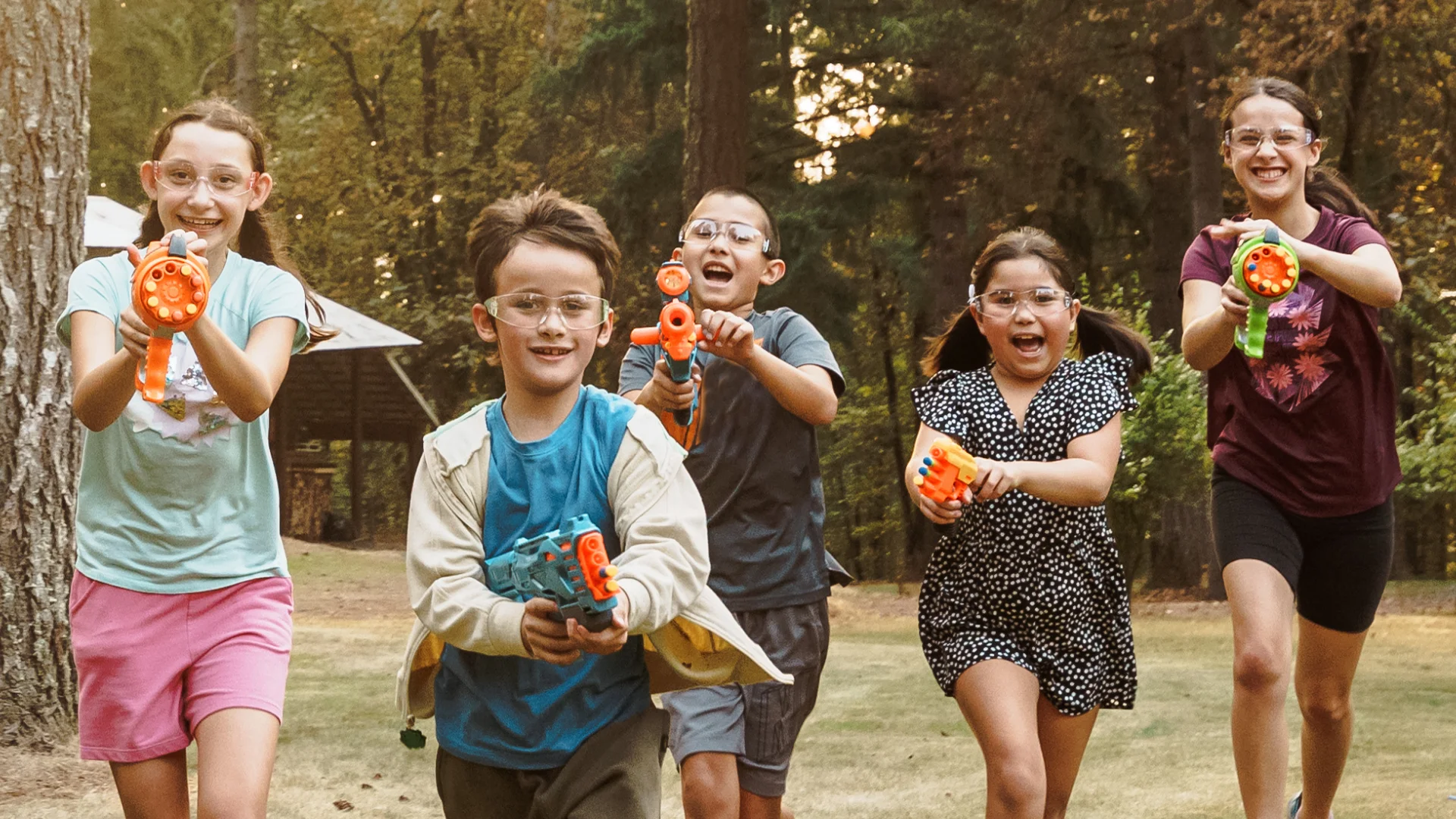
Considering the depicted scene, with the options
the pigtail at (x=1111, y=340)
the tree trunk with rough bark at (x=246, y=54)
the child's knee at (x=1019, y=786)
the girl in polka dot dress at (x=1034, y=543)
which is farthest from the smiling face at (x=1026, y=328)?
the tree trunk with rough bark at (x=246, y=54)

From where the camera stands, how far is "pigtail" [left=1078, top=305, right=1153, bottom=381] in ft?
15.7

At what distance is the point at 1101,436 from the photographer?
4.39 m

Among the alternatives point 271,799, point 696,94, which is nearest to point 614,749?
point 271,799

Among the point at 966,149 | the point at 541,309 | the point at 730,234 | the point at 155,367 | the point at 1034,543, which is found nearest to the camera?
the point at 155,367

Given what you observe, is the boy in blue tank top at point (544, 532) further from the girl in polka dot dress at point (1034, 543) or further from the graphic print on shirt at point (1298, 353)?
the graphic print on shirt at point (1298, 353)

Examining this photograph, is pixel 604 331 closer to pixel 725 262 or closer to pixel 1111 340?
pixel 725 262

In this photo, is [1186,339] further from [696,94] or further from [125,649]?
[696,94]

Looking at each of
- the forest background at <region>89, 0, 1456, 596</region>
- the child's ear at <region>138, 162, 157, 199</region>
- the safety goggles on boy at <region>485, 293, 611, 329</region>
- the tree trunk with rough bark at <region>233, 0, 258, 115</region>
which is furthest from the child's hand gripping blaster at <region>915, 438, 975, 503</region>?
the tree trunk with rough bark at <region>233, 0, 258, 115</region>

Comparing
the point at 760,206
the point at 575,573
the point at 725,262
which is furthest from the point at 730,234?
the point at 575,573

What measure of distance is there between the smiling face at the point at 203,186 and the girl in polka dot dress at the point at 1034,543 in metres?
1.89

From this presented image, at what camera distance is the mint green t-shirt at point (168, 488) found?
11.8 feet

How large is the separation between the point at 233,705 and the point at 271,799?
350 cm

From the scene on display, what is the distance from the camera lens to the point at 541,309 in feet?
10.8

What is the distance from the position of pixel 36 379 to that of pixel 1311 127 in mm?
5305
